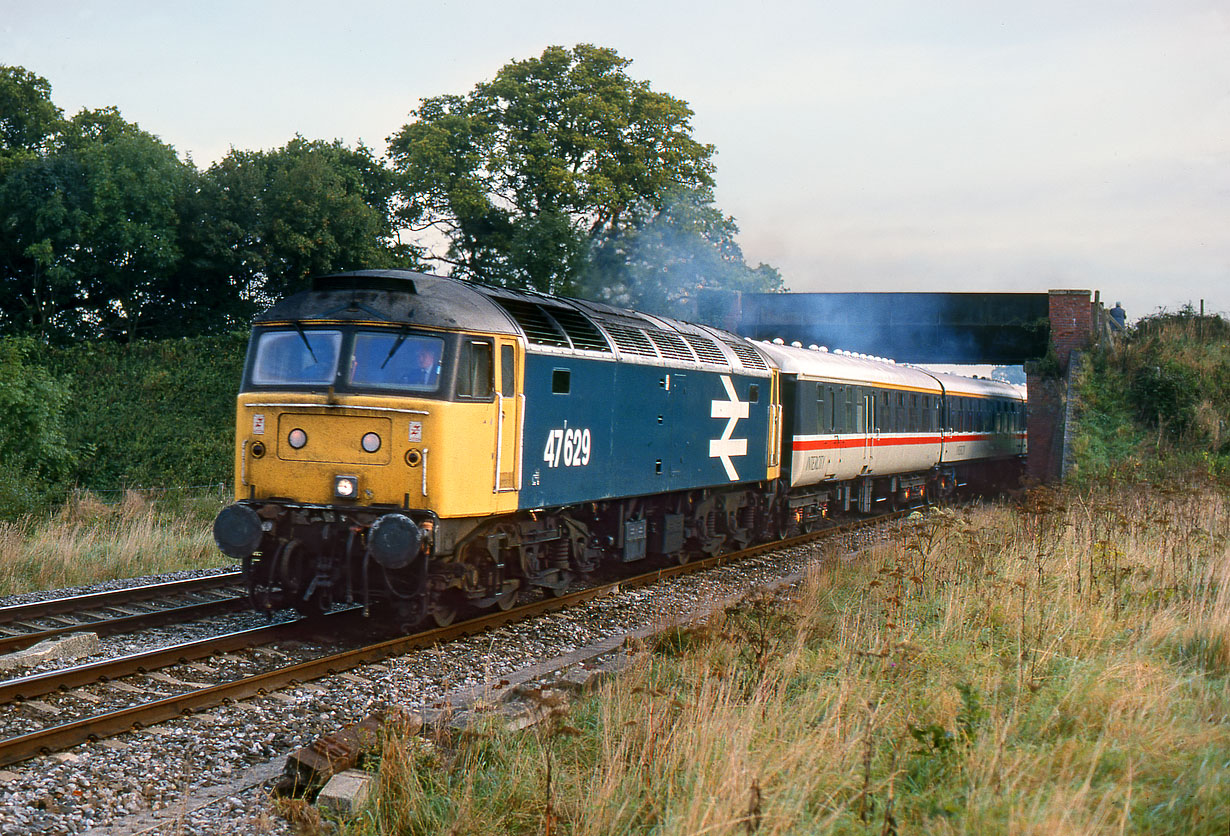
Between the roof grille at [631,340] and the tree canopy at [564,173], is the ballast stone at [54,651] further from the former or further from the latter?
the tree canopy at [564,173]

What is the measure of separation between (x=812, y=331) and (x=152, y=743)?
26.8 meters

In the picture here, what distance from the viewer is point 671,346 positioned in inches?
512

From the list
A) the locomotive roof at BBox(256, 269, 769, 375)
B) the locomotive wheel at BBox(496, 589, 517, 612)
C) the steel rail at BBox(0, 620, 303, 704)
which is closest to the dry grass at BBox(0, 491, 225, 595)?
the steel rail at BBox(0, 620, 303, 704)

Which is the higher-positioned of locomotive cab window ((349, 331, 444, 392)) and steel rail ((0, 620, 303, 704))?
locomotive cab window ((349, 331, 444, 392))

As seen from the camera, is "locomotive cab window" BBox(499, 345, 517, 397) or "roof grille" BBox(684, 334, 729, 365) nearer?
"locomotive cab window" BBox(499, 345, 517, 397)

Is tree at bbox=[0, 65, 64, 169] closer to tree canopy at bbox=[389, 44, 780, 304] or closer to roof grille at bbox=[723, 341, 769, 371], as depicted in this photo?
tree canopy at bbox=[389, 44, 780, 304]

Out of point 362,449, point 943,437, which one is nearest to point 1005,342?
point 943,437

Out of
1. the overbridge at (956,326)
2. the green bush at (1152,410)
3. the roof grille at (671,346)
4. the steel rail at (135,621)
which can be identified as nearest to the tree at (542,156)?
the overbridge at (956,326)

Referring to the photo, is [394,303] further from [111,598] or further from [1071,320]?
[1071,320]

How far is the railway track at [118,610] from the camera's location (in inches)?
357

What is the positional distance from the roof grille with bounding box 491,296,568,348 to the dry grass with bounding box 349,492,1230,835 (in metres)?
3.20

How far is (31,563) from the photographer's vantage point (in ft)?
40.5

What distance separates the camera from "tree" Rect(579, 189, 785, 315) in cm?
3078

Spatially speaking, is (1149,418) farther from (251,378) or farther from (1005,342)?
(251,378)
